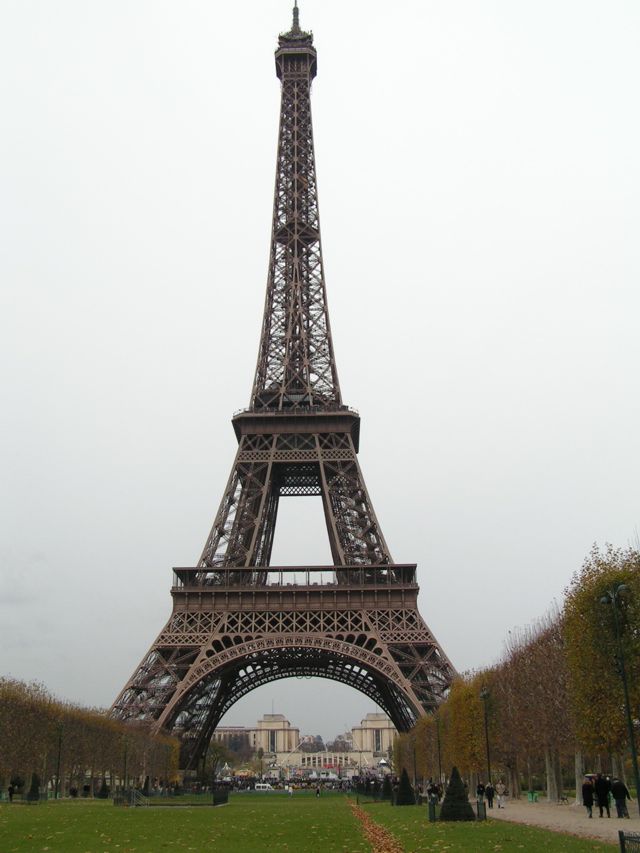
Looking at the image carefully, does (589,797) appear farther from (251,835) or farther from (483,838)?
(251,835)

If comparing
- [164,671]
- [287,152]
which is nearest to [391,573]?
[164,671]

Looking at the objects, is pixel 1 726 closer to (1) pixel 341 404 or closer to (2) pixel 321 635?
(2) pixel 321 635

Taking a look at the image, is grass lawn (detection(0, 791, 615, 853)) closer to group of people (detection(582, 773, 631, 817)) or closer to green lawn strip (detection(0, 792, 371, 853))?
green lawn strip (detection(0, 792, 371, 853))

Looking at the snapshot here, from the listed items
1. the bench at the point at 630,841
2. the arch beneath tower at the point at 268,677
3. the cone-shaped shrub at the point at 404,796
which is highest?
the arch beneath tower at the point at 268,677

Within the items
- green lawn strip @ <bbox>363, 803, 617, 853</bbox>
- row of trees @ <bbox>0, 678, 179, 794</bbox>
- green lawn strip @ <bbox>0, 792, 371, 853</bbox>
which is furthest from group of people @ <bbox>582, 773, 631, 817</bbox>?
row of trees @ <bbox>0, 678, 179, 794</bbox>

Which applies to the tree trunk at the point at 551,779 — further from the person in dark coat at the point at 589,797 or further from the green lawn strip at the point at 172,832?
the green lawn strip at the point at 172,832

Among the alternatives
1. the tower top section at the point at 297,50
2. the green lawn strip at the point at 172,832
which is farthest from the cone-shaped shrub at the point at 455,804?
the tower top section at the point at 297,50
